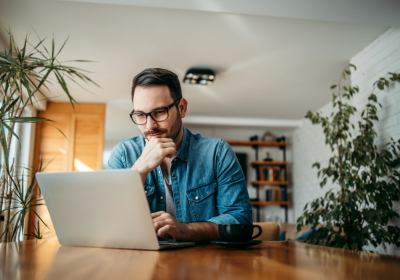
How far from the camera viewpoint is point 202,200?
1.23 meters

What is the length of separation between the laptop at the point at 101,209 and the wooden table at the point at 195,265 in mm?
42

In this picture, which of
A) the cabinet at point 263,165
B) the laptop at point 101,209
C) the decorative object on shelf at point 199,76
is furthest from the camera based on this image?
the cabinet at point 263,165

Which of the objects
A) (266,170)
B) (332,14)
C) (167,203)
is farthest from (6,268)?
(266,170)

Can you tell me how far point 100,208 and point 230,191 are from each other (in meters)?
0.53

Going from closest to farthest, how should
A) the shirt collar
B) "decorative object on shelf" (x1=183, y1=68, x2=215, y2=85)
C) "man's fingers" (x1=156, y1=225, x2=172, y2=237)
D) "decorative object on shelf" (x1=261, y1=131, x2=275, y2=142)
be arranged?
"man's fingers" (x1=156, y1=225, x2=172, y2=237)
the shirt collar
"decorative object on shelf" (x1=183, y1=68, x2=215, y2=85)
"decorative object on shelf" (x1=261, y1=131, x2=275, y2=142)

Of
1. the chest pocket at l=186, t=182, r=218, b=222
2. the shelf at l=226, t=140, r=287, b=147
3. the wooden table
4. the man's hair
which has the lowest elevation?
the wooden table

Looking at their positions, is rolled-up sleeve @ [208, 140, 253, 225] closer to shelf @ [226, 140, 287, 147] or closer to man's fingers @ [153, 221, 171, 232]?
man's fingers @ [153, 221, 171, 232]

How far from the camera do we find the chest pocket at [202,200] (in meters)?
1.23

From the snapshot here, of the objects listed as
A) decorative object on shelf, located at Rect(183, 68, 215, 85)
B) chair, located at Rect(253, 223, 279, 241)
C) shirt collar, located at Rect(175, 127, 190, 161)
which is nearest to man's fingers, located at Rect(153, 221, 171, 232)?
shirt collar, located at Rect(175, 127, 190, 161)

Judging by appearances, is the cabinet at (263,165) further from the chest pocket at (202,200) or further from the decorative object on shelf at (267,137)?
the chest pocket at (202,200)

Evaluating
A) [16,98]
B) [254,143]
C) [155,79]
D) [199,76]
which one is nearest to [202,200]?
[155,79]

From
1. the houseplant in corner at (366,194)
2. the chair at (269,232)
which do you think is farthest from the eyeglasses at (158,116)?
the houseplant in corner at (366,194)

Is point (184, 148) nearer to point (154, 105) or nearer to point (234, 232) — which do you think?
point (154, 105)

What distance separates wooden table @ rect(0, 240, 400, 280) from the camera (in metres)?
0.51
